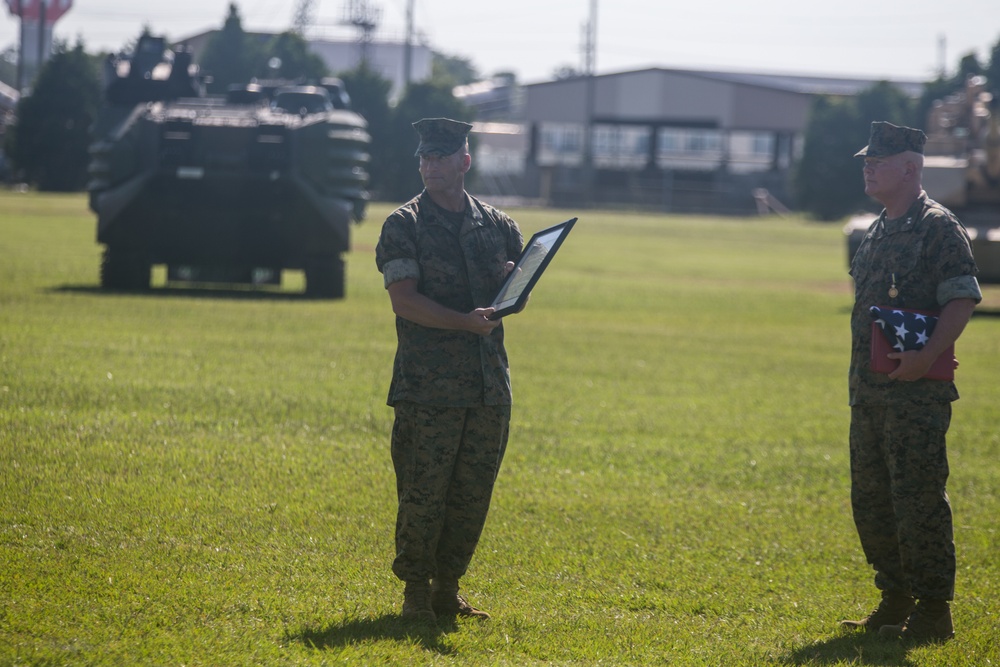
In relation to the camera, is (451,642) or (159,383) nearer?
(451,642)

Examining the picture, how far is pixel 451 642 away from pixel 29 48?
14677 centimetres

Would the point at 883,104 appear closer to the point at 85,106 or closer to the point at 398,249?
the point at 85,106

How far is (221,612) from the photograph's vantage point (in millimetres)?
6188

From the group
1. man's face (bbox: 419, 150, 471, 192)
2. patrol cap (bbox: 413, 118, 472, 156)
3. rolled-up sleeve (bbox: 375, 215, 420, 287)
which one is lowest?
rolled-up sleeve (bbox: 375, 215, 420, 287)

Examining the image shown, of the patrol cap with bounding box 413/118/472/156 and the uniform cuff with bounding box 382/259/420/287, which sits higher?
the patrol cap with bounding box 413/118/472/156

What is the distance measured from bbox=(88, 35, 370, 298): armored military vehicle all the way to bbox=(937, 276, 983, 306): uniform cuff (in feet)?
51.1

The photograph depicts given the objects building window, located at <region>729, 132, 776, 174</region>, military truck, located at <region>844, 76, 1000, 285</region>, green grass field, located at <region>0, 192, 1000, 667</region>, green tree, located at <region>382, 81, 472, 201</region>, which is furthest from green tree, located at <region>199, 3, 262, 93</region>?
green grass field, located at <region>0, 192, 1000, 667</region>

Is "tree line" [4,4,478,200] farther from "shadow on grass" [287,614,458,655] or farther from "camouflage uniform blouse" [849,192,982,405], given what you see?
"shadow on grass" [287,614,458,655]

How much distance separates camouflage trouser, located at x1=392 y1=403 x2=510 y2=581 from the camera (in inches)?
247

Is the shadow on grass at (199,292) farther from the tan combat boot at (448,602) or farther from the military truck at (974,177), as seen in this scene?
the tan combat boot at (448,602)

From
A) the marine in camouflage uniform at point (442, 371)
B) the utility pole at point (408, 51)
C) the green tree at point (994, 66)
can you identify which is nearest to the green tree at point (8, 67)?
the utility pole at point (408, 51)

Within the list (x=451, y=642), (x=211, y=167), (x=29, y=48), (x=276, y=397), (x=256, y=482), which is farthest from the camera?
(x=29, y=48)

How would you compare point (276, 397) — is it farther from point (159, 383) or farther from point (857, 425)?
point (857, 425)

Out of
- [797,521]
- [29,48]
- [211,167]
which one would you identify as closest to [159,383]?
[797,521]
